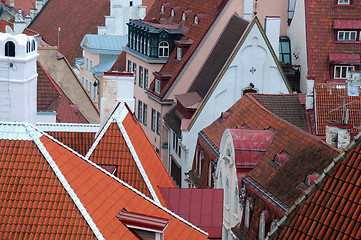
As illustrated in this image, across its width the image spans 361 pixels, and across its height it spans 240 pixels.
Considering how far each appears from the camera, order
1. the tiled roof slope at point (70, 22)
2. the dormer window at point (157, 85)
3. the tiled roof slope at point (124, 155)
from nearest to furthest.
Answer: the tiled roof slope at point (124, 155) → the dormer window at point (157, 85) → the tiled roof slope at point (70, 22)

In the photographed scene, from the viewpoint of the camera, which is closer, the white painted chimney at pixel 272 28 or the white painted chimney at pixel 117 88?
the white painted chimney at pixel 117 88

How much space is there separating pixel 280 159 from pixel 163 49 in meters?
37.1

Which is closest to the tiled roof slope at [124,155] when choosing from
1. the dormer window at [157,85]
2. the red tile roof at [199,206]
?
the red tile roof at [199,206]

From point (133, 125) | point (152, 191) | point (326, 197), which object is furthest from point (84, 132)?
point (326, 197)

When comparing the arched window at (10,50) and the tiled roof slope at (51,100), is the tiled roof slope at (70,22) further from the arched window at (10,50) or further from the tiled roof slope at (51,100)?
the arched window at (10,50)

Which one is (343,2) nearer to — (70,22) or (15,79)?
(15,79)

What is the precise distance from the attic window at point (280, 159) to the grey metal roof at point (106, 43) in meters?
52.9

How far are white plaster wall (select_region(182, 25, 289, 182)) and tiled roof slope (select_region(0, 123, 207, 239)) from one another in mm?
39510

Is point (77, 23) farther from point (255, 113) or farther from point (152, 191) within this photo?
point (152, 191)

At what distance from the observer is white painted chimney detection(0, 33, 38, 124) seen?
113ft

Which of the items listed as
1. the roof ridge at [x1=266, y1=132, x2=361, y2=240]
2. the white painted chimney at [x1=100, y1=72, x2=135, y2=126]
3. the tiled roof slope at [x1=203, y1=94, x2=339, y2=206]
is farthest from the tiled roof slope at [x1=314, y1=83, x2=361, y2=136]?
the roof ridge at [x1=266, y1=132, x2=361, y2=240]

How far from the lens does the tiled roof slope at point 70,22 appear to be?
376ft

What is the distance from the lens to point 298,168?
44500 mm

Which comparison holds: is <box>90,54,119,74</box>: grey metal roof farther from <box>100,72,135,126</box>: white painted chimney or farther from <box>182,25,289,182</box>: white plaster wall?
<box>100,72,135,126</box>: white painted chimney
